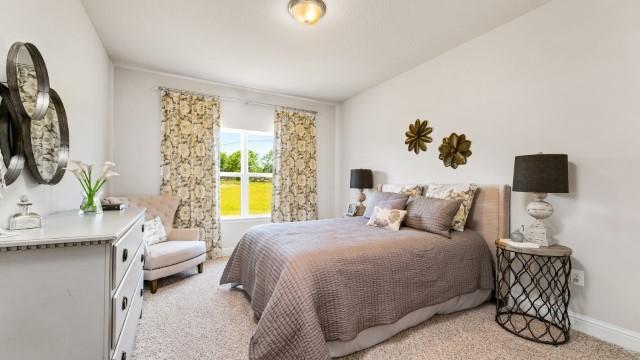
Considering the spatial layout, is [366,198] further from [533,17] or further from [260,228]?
[533,17]

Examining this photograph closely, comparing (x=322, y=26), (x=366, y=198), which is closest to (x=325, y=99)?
(x=366, y=198)

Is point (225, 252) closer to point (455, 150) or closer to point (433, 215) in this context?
point (433, 215)

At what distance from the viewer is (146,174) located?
3.57m

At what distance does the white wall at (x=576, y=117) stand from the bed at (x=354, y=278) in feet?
1.59

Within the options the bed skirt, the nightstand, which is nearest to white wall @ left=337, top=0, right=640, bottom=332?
the nightstand

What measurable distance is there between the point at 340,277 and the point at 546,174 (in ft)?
5.34

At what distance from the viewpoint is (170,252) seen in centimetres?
279

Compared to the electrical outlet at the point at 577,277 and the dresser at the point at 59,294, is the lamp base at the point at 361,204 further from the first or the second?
the dresser at the point at 59,294

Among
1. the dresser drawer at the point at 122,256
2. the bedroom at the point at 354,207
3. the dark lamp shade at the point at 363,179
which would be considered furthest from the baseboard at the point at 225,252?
the dresser drawer at the point at 122,256

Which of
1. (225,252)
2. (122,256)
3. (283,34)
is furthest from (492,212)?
(225,252)

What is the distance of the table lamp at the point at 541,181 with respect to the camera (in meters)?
1.90

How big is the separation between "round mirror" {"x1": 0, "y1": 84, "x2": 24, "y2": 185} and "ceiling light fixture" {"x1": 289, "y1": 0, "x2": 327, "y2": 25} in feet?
5.96

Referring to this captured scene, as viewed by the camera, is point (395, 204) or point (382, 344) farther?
point (395, 204)

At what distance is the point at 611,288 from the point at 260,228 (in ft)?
8.89
